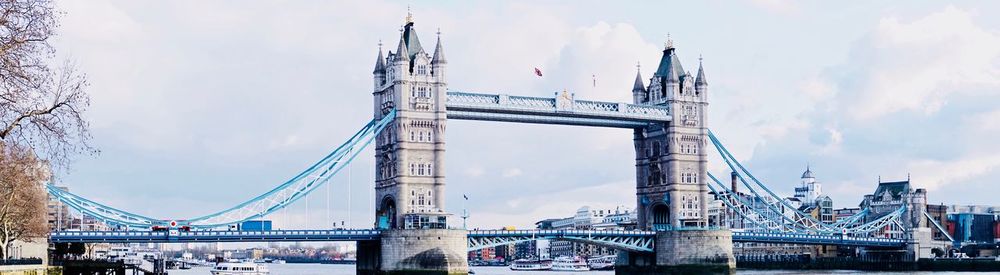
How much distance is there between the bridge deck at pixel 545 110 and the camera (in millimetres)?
99250

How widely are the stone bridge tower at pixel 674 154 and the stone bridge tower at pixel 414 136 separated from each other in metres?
23.0

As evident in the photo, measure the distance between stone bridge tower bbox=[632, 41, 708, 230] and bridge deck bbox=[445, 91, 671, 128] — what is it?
233cm

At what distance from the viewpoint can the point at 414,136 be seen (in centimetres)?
9600

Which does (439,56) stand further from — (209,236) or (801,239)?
(801,239)

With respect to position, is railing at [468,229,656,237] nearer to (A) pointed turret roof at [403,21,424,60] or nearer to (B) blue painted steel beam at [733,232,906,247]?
(B) blue painted steel beam at [733,232,906,247]

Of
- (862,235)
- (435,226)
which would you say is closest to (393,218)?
(435,226)

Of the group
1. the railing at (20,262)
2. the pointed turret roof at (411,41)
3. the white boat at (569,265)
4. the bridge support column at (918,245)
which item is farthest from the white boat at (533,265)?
the railing at (20,262)

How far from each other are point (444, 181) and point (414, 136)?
416 cm

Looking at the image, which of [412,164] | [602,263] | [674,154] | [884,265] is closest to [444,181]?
[412,164]

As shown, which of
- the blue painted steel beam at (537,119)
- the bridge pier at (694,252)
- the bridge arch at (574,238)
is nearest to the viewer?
the bridge arch at (574,238)

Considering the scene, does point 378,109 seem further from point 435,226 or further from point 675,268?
point 675,268

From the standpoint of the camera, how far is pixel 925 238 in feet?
454

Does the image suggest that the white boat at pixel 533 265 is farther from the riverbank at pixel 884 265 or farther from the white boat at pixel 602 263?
the riverbank at pixel 884 265

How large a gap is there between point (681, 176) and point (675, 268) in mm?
8785
